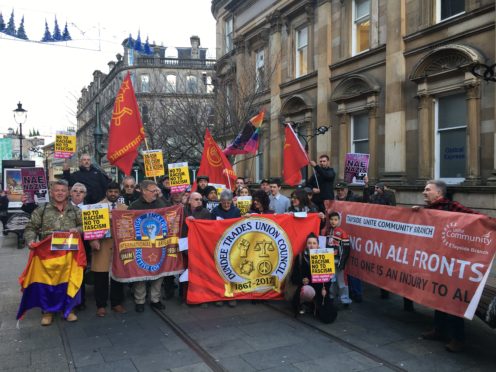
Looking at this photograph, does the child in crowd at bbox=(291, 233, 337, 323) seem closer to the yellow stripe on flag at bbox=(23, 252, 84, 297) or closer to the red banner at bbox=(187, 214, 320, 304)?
the red banner at bbox=(187, 214, 320, 304)

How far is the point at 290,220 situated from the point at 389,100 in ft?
27.4

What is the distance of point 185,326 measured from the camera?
5.73m

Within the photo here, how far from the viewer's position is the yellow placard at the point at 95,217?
584 cm

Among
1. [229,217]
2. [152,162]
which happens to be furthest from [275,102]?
[229,217]

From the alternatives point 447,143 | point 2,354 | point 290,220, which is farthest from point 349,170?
point 2,354

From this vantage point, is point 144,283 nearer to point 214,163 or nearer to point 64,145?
point 214,163

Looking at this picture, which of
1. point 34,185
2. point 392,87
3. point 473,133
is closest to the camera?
point 34,185

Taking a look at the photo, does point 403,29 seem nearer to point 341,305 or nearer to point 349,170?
point 349,170

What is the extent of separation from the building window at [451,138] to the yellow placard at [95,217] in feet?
31.3

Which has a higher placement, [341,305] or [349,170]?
[349,170]

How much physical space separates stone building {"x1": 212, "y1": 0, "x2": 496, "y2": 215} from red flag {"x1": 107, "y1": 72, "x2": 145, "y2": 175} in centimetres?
815

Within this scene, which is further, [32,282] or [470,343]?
[32,282]

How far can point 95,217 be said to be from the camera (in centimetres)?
588

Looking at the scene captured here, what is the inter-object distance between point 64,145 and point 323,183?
5349 mm
